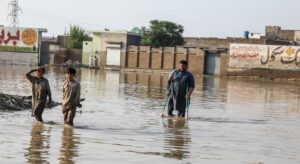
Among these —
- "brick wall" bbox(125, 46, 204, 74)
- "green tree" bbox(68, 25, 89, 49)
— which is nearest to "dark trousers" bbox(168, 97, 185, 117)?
"brick wall" bbox(125, 46, 204, 74)

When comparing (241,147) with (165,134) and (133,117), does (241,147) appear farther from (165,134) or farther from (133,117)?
(133,117)

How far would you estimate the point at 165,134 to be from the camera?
1203cm

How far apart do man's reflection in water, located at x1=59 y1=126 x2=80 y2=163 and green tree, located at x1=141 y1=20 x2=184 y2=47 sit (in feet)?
167

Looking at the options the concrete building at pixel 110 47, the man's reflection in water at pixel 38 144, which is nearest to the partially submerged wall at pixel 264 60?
the concrete building at pixel 110 47

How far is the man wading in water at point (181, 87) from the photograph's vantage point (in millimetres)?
15242

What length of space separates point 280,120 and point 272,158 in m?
7.54

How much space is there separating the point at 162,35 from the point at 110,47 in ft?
18.1

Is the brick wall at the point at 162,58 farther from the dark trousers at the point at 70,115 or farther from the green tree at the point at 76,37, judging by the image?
the dark trousers at the point at 70,115

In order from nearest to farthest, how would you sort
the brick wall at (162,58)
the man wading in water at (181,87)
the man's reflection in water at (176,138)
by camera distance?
the man's reflection in water at (176,138), the man wading in water at (181,87), the brick wall at (162,58)

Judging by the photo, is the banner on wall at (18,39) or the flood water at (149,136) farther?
the banner on wall at (18,39)

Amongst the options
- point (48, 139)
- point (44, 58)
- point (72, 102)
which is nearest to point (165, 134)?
point (72, 102)

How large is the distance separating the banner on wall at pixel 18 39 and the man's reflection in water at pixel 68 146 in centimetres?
5087

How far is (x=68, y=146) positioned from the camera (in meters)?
9.56

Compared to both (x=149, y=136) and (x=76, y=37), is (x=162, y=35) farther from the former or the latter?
(x=149, y=136)
